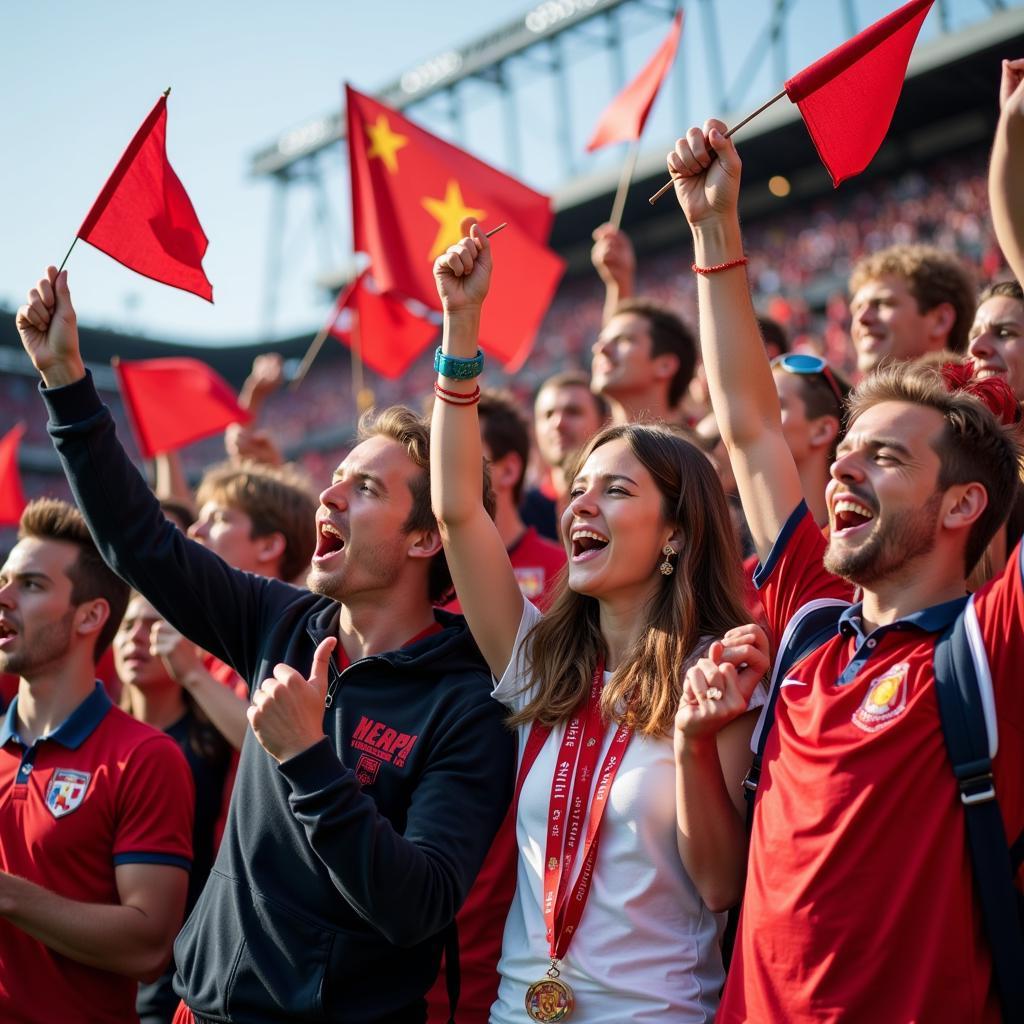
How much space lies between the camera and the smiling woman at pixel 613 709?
2613 mm

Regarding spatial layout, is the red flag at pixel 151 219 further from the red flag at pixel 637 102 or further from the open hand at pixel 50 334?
the red flag at pixel 637 102

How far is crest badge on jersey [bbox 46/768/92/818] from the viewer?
3648 mm

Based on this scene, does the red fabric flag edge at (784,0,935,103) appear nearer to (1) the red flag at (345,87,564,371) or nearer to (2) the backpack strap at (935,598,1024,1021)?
(2) the backpack strap at (935,598,1024,1021)

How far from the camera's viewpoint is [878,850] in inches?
88.5

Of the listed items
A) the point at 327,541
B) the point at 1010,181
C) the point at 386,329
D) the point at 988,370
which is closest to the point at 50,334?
the point at 327,541

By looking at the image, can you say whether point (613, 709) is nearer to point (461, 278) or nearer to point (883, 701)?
point (883, 701)

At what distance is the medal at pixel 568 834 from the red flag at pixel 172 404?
4.49 m

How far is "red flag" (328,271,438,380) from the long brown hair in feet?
13.8

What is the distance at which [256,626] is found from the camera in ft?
11.0

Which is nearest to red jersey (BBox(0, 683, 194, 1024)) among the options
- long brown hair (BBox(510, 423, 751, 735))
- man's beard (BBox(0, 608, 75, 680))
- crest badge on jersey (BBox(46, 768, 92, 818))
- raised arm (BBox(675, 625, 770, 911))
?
crest badge on jersey (BBox(46, 768, 92, 818))

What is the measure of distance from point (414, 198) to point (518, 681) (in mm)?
3823

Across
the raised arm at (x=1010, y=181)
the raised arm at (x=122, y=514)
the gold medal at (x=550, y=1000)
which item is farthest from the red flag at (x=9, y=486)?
the raised arm at (x=1010, y=181)

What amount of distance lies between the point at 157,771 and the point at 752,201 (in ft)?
72.9

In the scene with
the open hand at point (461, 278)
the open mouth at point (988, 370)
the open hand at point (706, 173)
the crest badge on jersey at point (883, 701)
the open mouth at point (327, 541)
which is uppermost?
the open hand at point (706, 173)
